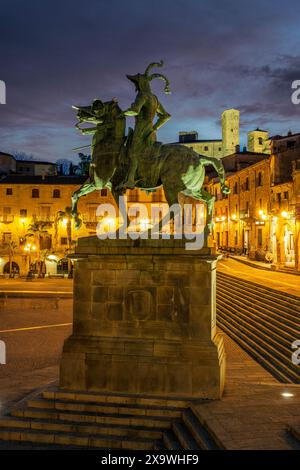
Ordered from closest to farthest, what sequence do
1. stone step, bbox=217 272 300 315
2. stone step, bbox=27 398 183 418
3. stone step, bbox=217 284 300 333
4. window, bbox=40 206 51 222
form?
stone step, bbox=27 398 183 418 < stone step, bbox=217 284 300 333 < stone step, bbox=217 272 300 315 < window, bbox=40 206 51 222

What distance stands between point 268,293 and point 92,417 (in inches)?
589

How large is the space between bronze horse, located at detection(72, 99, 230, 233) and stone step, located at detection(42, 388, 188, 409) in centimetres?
379

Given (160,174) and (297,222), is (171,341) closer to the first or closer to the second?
(160,174)

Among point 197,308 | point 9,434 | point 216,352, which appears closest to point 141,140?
point 197,308

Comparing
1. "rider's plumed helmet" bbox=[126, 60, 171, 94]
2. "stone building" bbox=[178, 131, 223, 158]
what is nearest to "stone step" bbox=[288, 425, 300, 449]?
"rider's plumed helmet" bbox=[126, 60, 171, 94]

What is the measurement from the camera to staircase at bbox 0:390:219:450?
739 centimetres

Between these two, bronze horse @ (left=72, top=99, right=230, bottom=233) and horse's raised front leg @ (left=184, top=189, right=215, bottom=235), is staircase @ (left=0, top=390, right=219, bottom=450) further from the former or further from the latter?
horse's raised front leg @ (left=184, top=189, right=215, bottom=235)

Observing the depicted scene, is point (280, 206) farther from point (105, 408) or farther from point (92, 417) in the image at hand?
point (92, 417)

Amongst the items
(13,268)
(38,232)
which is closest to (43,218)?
(38,232)

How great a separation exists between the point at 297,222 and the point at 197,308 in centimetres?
2977

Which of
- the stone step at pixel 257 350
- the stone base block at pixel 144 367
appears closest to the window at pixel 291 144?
the stone step at pixel 257 350

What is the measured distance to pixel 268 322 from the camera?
17.4 metres

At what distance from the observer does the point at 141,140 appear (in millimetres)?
9555

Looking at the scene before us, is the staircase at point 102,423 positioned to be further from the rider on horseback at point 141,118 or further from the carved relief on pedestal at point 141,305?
the rider on horseback at point 141,118
